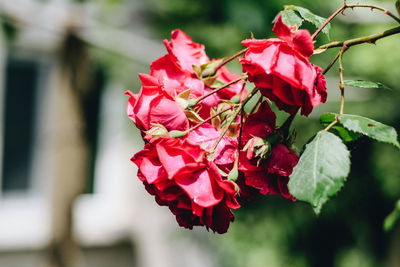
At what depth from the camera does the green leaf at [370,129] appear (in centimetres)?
37

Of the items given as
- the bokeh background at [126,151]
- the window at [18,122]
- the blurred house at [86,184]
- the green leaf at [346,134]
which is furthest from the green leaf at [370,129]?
the window at [18,122]

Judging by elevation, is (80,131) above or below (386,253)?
above

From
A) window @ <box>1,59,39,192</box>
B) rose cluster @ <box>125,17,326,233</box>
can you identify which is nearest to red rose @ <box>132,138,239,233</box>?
rose cluster @ <box>125,17,326,233</box>

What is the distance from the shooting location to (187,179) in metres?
0.38

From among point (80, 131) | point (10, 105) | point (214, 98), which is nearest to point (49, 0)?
point (80, 131)

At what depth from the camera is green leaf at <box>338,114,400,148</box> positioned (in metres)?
0.37

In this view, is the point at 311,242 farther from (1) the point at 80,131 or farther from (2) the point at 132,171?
(2) the point at 132,171

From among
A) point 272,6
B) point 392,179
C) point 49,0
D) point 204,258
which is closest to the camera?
point 272,6

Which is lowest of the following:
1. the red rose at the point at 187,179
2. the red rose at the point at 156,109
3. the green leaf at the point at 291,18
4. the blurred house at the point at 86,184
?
the blurred house at the point at 86,184

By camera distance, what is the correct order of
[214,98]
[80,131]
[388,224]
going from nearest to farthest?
[214,98]
[388,224]
[80,131]

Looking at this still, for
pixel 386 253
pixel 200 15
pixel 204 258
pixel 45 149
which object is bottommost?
pixel 204 258

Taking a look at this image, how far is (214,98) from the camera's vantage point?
0.45 metres

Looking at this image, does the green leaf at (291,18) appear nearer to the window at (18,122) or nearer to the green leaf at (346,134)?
the green leaf at (346,134)

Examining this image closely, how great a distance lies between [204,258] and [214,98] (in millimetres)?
2596
